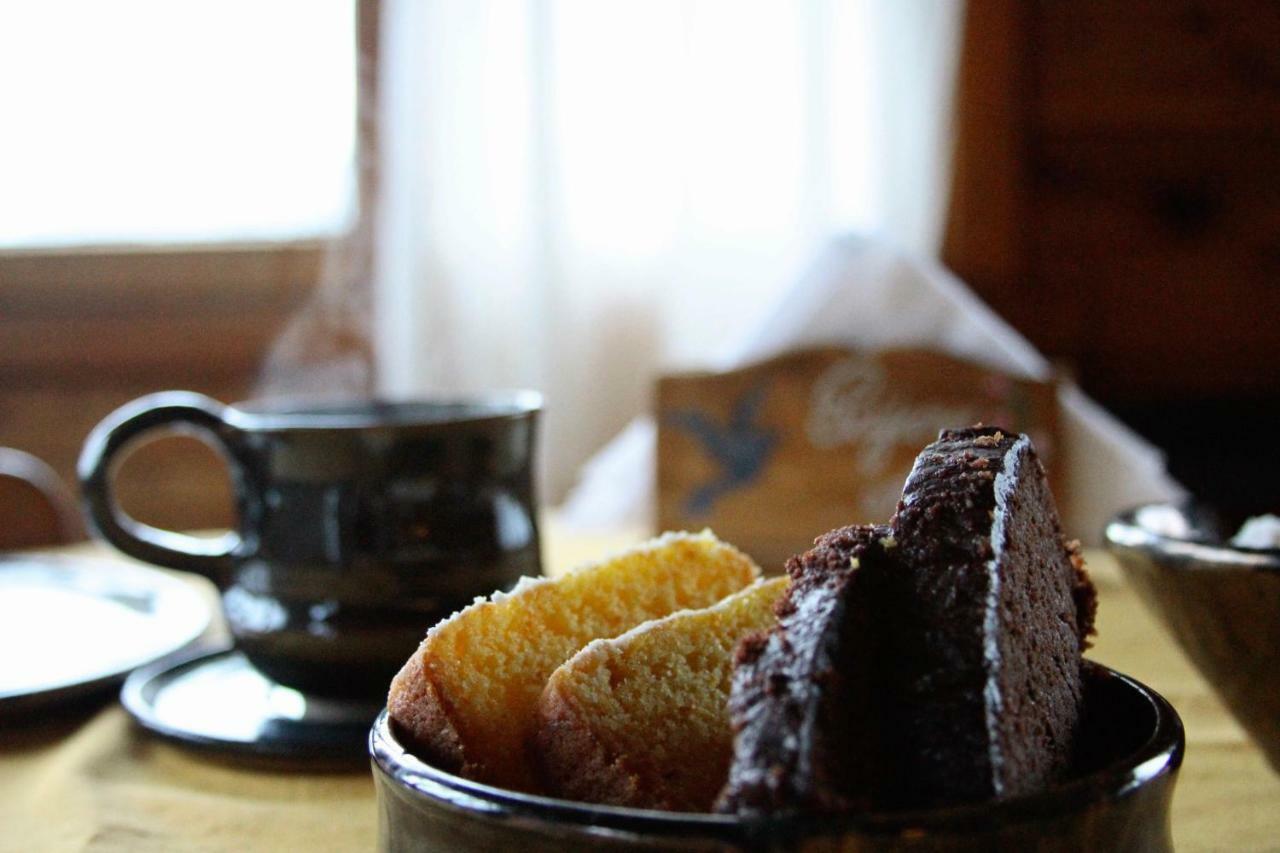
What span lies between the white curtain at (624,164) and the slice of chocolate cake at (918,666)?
170cm

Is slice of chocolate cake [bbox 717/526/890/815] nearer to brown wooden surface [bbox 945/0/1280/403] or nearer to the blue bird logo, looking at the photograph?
the blue bird logo

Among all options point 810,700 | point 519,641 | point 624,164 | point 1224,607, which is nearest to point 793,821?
point 810,700

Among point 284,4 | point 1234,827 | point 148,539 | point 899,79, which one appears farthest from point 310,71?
point 1234,827

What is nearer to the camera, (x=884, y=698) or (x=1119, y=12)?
(x=884, y=698)

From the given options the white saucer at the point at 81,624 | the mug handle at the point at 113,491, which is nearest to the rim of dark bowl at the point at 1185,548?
the mug handle at the point at 113,491

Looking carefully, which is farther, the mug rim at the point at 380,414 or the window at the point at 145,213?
the window at the point at 145,213

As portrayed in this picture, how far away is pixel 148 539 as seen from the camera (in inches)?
29.0

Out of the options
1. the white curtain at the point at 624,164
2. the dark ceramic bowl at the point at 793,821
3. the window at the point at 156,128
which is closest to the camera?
the dark ceramic bowl at the point at 793,821

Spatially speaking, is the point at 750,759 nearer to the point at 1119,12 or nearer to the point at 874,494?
the point at 874,494

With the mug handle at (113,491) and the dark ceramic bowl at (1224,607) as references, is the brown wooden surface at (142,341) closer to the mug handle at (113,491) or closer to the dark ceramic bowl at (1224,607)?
the mug handle at (113,491)

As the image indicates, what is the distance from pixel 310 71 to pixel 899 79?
108 centimetres

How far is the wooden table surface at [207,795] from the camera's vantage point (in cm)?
54

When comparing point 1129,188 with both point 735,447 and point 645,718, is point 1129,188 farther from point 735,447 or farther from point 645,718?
point 645,718

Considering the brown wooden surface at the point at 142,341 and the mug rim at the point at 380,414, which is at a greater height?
the mug rim at the point at 380,414
